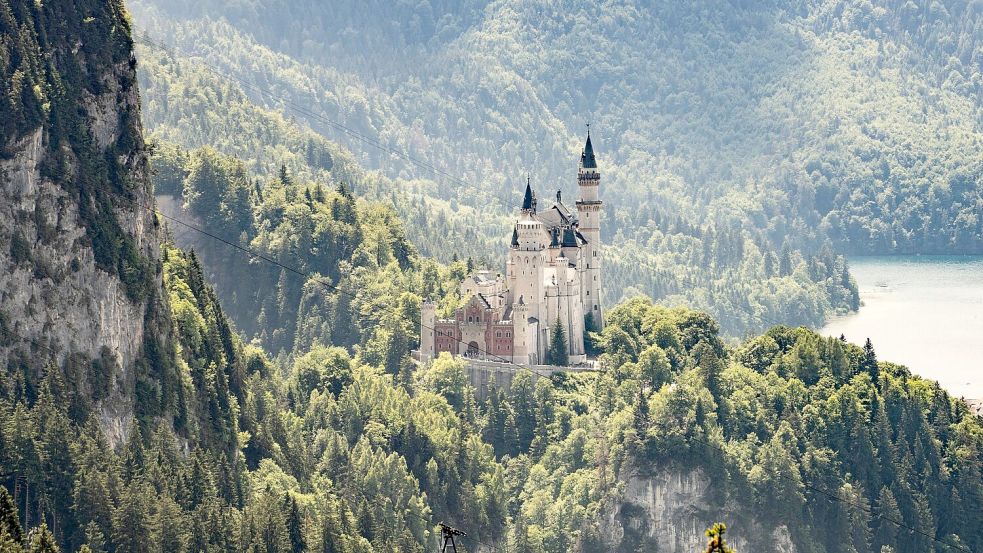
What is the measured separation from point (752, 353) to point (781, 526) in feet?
63.0

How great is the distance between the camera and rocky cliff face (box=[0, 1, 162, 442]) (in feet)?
408

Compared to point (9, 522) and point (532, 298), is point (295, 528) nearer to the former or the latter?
point (9, 522)

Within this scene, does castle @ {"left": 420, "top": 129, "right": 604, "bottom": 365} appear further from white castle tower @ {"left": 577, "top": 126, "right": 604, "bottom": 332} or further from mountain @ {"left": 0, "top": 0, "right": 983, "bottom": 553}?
mountain @ {"left": 0, "top": 0, "right": 983, "bottom": 553}

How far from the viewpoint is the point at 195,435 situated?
137m

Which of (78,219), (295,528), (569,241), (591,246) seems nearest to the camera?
(78,219)

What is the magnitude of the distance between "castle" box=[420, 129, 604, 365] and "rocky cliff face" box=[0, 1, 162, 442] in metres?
42.9

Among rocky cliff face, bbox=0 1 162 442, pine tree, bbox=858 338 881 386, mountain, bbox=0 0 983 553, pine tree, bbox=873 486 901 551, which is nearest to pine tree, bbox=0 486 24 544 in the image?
mountain, bbox=0 0 983 553

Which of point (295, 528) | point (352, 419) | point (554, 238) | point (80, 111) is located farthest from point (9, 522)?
point (554, 238)

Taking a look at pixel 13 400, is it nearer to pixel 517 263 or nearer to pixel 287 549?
pixel 287 549

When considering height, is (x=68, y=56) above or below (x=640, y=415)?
above

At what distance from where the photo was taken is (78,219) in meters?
129

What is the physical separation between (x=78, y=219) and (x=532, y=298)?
5240 cm

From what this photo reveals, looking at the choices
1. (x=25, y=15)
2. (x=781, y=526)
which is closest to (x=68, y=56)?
(x=25, y=15)

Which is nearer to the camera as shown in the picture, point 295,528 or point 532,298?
point 295,528
